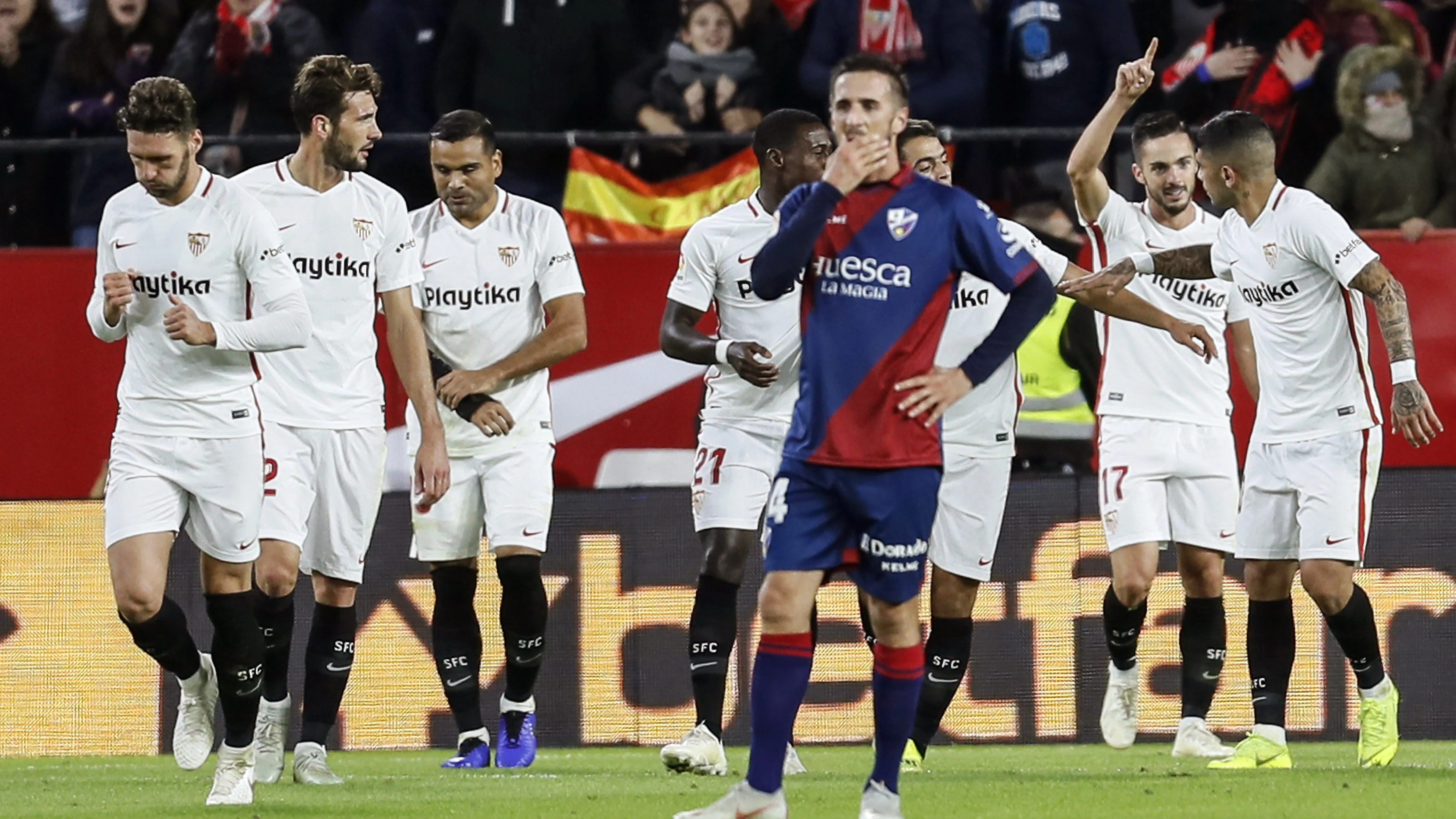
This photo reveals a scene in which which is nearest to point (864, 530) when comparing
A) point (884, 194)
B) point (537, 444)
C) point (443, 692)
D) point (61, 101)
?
point (884, 194)

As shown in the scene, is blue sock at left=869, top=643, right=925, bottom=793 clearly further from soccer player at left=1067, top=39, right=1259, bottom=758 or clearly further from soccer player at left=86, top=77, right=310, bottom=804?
soccer player at left=1067, top=39, right=1259, bottom=758

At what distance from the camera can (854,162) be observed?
6.05 metres

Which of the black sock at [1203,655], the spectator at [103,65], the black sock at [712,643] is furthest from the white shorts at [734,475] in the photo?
the spectator at [103,65]

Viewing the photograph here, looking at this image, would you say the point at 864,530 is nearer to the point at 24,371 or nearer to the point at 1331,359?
the point at 1331,359

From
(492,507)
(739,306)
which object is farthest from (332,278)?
(739,306)

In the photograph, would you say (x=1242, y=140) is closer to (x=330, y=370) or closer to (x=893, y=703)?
(x=893, y=703)

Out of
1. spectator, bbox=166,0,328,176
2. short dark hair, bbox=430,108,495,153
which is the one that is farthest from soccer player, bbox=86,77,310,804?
spectator, bbox=166,0,328,176

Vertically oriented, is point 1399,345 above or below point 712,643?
above

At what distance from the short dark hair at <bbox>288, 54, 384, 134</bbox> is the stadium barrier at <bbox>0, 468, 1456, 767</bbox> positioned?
2322 millimetres

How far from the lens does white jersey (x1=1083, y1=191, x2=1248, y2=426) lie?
959 cm

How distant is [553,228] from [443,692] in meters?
2.10

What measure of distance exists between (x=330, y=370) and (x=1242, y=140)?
3.57 meters

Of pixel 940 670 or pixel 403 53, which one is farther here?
pixel 403 53

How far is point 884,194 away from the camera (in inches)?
248
